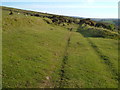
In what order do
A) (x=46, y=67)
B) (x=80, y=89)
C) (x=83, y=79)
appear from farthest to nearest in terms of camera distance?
(x=46, y=67) < (x=83, y=79) < (x=80, y=89)

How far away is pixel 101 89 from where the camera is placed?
1781 cm

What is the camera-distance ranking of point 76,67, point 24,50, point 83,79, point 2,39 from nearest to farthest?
point 83,79 → point 76,67 → point 24,50 → point 2,39

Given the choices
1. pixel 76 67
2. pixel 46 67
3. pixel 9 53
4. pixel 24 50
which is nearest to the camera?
pixel 46 67

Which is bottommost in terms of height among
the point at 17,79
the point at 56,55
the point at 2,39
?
the point at 17,79

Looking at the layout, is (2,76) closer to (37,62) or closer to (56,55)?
(37,62)

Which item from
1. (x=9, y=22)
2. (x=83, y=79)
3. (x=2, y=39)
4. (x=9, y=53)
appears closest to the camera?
(x=83, y=79)

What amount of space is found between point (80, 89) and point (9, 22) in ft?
125

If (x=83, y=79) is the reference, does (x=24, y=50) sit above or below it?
above

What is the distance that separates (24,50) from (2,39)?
28.1ft

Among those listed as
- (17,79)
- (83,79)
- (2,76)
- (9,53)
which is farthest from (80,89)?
(9,53)

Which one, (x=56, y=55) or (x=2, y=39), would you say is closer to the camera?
(x=56, y=55)

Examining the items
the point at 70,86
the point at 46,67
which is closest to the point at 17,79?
the point at 46,67

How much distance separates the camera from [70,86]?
1748cm

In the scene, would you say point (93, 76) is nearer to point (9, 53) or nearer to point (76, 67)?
point (76, 67)
